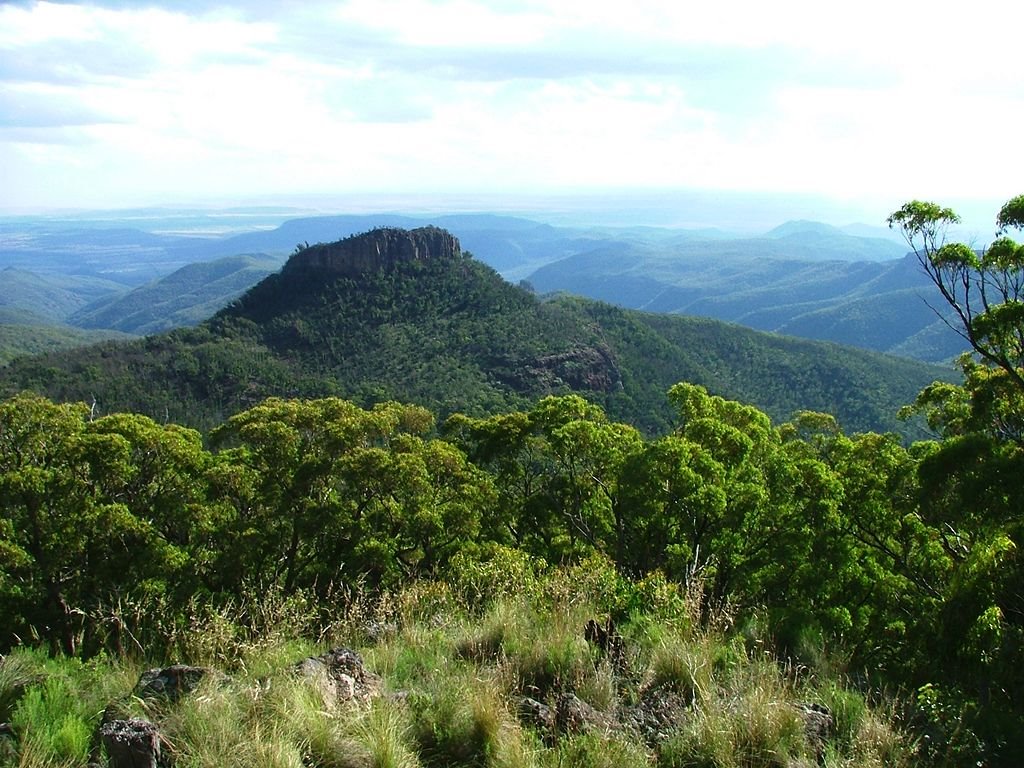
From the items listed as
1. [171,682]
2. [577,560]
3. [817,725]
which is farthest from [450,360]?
[817,725]

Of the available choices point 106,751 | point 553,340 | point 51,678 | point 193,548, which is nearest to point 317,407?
point 193,548

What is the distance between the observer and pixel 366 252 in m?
108

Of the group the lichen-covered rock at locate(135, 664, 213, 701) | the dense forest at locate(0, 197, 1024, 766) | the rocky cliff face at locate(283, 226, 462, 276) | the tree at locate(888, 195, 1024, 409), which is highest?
the rocky cliff face at locate(283, 226, 462, 276)

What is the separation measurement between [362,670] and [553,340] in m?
94.5

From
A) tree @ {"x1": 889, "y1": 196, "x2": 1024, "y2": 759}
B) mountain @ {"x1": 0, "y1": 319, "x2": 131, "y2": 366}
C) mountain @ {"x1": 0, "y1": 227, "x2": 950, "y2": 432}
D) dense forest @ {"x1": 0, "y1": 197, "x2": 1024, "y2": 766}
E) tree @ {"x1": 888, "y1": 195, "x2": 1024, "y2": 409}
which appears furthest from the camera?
mountain @ {"x1": 0, "y1": 319, "x2": 131, "y2": 366}

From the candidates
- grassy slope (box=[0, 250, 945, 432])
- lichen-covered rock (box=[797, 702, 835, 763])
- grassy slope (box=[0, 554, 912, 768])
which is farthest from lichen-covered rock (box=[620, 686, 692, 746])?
grassy slope (box=[0, 250, 945, 432])

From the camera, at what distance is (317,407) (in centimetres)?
1549

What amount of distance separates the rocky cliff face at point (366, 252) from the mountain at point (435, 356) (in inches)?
8.7

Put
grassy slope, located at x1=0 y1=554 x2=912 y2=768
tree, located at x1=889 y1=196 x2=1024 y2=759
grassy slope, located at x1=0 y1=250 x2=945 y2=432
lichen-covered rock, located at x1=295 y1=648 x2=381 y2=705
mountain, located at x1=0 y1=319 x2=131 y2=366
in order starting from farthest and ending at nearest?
mountain, located at x1=0 y1=319 x2=131 y2=366 < grassy slope, located at x1=0 y1=250 x2=945 y2=432 < tree, located at x1=889 y1=196 x2=1024 y2=759 < lichen-covered rock, located at x1=295 y1=648 x2=381 y2=705 < grassy slope, located at x1=0 y1=554 x2=912 y2=768

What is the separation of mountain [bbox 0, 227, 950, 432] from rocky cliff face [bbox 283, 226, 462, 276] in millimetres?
221

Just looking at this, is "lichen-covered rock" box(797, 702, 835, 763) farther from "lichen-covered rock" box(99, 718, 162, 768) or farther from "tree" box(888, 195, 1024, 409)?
"tree" box(888, 195, 1024, 409)

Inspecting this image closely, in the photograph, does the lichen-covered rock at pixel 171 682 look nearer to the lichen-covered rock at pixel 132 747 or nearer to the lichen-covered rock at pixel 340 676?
the lichen-covered rock at pixel 132 747

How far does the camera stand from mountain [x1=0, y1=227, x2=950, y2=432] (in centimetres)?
7900

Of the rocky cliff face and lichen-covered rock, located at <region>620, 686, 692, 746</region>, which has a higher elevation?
the rocky cliff face
